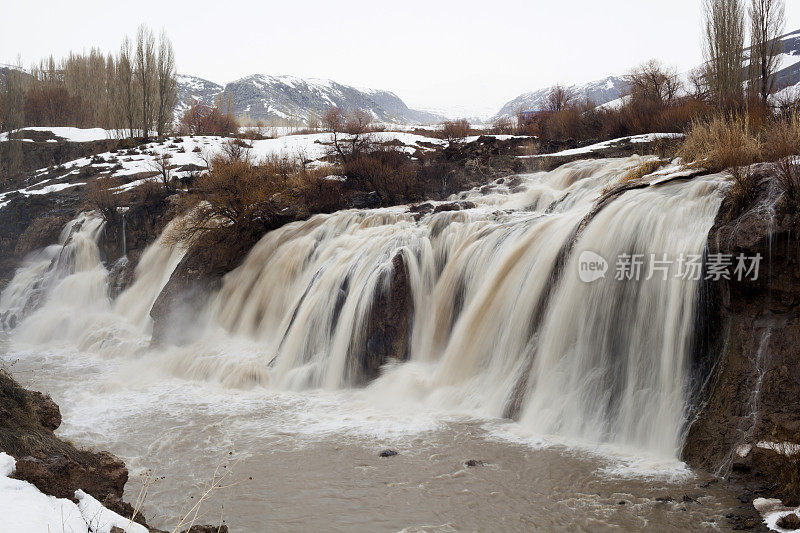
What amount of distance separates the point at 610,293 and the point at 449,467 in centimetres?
345

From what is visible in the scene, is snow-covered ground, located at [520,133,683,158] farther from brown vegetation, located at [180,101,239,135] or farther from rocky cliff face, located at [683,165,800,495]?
brown vegetation, located at [180,101,239,135]

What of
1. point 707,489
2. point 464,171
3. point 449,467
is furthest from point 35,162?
point 707,489

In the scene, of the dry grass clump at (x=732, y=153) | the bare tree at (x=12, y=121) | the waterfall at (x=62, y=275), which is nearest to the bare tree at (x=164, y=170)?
the waterfall at (x=62, y=275)

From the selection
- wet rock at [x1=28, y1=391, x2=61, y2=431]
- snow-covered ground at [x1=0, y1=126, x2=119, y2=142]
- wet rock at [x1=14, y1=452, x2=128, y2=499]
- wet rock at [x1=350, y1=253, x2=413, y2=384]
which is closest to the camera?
wet rock at [x1=14, y1=452, x2=128, y2=499]

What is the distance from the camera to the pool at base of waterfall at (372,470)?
226 inches

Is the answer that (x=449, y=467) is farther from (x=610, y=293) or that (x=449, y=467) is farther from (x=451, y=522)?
(x=610, y=293)

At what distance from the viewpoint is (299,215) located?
56.4ft

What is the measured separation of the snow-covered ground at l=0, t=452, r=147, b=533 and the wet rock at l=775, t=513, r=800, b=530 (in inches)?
207

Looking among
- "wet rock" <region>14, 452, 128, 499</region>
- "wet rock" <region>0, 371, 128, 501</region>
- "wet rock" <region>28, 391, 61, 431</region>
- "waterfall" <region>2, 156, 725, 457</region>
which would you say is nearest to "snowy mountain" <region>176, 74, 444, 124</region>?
"waterfall" <region>2, 156, 725, 457</region>

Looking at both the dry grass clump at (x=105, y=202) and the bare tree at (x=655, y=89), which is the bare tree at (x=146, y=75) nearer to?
the dry grass clump at (x=105, y=202)

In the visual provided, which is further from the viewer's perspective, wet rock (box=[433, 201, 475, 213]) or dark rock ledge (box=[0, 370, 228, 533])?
wet rock (box=[433, 201, 475, 213])

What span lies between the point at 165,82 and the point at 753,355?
1630 inches

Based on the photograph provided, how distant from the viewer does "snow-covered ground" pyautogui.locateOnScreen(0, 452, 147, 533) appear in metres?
3.25

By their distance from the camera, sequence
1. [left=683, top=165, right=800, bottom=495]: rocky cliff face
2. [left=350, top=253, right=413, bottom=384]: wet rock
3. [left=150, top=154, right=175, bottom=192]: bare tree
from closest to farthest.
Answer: [left=683, top=165, right=800, bottom=495]: rocky cliff face → [left=350, top=253, right=413, bottom=384]: wet rock → [left=150, top=154, right=175, bottom=192]: bare tree
